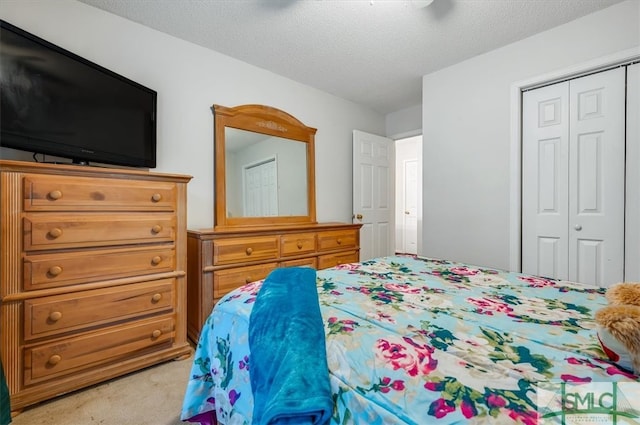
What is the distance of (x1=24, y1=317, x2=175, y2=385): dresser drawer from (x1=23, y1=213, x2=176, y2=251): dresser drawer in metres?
0.53

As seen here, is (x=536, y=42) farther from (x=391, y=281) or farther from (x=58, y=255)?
(x=58, y=255)

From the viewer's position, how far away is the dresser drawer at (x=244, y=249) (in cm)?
214

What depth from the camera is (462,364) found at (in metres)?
0.65

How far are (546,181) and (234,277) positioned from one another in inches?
108

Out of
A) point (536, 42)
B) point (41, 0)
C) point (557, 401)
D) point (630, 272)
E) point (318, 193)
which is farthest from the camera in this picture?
point (318, 193)

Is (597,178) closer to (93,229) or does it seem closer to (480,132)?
(480,132)

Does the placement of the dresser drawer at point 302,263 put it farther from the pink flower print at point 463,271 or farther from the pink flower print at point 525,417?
the pink flower print at point 525,417

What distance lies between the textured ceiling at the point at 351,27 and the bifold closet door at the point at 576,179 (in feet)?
1.98

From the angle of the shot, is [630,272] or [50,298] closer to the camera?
[50,298]

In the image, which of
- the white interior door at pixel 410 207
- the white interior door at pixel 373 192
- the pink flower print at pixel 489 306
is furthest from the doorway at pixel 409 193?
the pink flower print at pixel 489 306

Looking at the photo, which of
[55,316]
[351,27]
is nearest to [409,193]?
[351,27]

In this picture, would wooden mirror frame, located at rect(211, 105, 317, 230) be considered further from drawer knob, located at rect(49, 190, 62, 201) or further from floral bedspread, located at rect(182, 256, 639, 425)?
floral bedspread, located at rect(182, 256, 639, 425)

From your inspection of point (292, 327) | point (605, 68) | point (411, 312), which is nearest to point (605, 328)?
point (411, 312)

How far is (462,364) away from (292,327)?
17.4 inches
